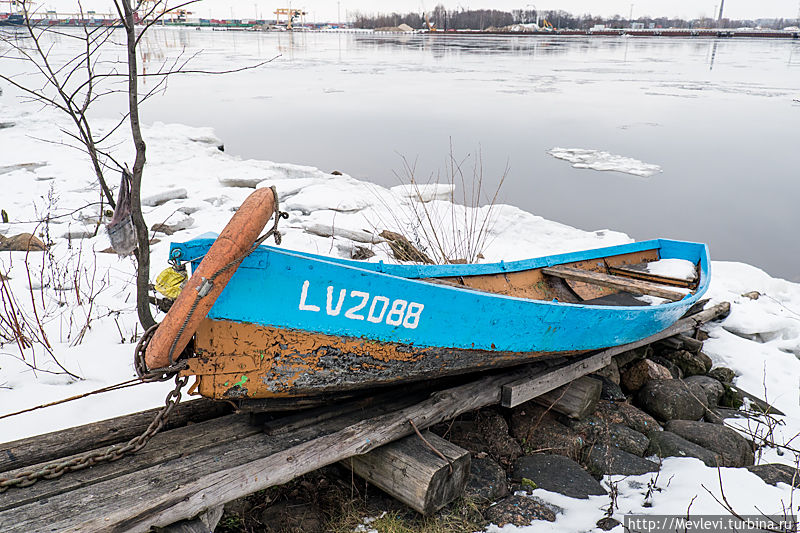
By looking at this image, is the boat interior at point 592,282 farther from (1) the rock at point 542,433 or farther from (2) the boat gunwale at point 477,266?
(1) the rock at point 542,433

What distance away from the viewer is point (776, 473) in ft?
11.0

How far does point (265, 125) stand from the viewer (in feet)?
51.2

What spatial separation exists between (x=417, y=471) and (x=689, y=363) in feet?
10.6

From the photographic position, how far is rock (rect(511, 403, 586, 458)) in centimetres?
357

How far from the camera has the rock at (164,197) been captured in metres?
8.06

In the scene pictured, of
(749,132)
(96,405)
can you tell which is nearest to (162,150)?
(96,405)

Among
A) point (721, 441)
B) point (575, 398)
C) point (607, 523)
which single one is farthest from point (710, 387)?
point (607, 523)

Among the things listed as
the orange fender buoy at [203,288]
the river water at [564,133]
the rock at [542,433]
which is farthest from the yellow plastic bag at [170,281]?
the rock at [542,433]

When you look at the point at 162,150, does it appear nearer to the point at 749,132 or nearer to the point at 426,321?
the point at 426,321

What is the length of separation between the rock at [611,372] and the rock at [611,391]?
0.16ft

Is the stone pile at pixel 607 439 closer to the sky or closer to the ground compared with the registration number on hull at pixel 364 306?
closer to the ground

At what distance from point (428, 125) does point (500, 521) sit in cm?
1355

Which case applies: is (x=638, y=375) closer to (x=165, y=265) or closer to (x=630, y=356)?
Result: (x=630, y=356)

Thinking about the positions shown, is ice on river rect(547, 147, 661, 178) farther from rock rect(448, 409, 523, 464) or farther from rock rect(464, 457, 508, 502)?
rock rect(464, 457, 508, 502)
